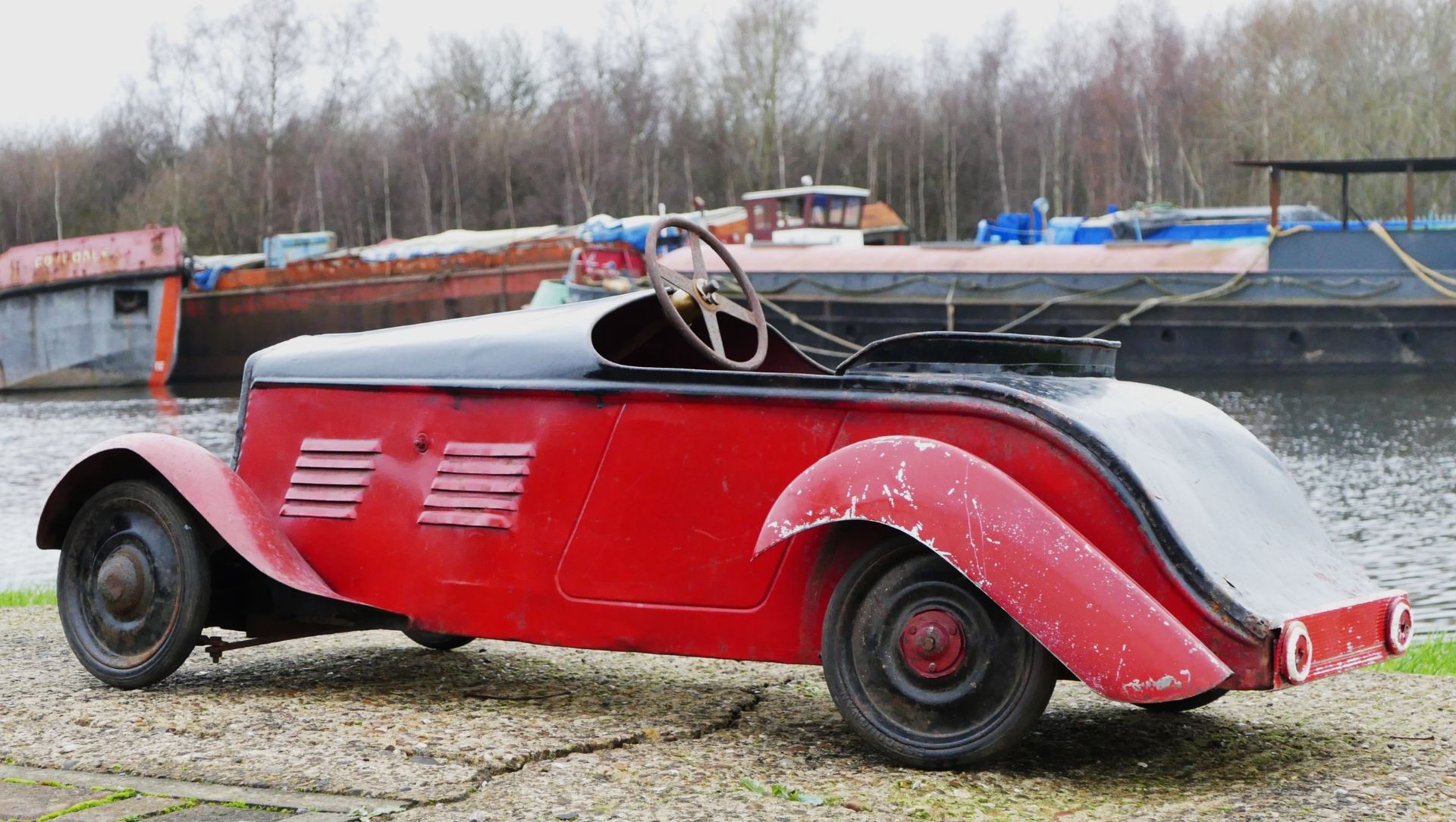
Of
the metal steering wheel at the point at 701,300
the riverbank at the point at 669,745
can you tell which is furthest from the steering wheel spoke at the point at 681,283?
the riverbank at the point at 669,745

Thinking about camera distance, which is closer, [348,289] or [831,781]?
[831,781]

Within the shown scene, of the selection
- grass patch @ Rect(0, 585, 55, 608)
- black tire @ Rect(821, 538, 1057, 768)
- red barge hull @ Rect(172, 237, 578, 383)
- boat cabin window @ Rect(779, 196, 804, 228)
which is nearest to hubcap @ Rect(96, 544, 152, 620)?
black tire @ Rect(821, 538, 1057, 768)

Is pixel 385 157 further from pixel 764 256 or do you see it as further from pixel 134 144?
pixel 764 256

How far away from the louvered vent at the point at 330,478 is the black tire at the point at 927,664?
1.69m

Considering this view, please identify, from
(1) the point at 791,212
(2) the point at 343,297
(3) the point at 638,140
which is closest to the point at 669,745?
(1) the point at 791,212

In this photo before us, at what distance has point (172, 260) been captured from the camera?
3853 centimetres

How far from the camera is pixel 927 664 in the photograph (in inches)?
142

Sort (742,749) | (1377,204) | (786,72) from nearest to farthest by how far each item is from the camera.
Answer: (742,749)
(1377,204)
(786,72)

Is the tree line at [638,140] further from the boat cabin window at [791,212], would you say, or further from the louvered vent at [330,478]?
the louvered vent at [330,478]

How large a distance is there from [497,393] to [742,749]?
1302 millimetres

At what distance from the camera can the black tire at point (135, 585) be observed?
184 inches

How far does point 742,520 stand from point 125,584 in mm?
2065

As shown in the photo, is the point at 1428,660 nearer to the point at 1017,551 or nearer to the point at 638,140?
the point at 1017,551

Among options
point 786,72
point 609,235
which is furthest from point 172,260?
point 786,72
